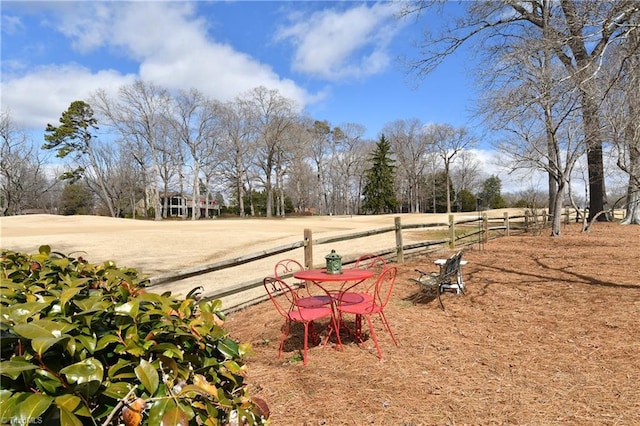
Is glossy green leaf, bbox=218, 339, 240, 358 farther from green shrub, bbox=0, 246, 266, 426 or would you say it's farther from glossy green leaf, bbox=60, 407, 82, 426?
glossy green leaf, bbox=60, 407, 82, 426

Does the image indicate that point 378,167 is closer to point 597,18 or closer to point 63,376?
point 597,18

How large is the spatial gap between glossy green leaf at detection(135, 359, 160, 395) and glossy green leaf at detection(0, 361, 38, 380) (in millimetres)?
255

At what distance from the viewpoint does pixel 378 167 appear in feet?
167

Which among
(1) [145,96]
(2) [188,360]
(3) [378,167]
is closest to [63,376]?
(2) [188,360]

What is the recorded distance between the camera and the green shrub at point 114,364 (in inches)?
36.1

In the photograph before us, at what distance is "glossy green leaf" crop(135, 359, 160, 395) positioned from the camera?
3.45 ft

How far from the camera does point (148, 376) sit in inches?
42.0

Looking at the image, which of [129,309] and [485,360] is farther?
[485,360]

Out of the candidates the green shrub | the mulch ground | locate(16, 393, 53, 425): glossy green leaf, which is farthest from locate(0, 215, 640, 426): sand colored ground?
locate(16, 393, 53, 425): glossy green leaf

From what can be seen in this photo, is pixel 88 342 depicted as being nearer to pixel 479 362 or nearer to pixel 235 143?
pixel 479 362

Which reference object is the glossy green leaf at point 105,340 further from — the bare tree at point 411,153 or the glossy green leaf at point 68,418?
the bare tree at point 411,153

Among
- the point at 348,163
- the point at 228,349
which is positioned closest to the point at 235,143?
the point at 348,163

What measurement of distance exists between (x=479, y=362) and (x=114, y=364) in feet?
12.1

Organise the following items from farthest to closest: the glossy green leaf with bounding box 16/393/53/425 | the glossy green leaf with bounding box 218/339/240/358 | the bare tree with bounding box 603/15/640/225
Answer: the bare tree with bounding box 603/15/640/225 < the glossy green leaf with bounding box 218/339/240/358 < the glossy green leaf with bounding box 16/393/53/425
